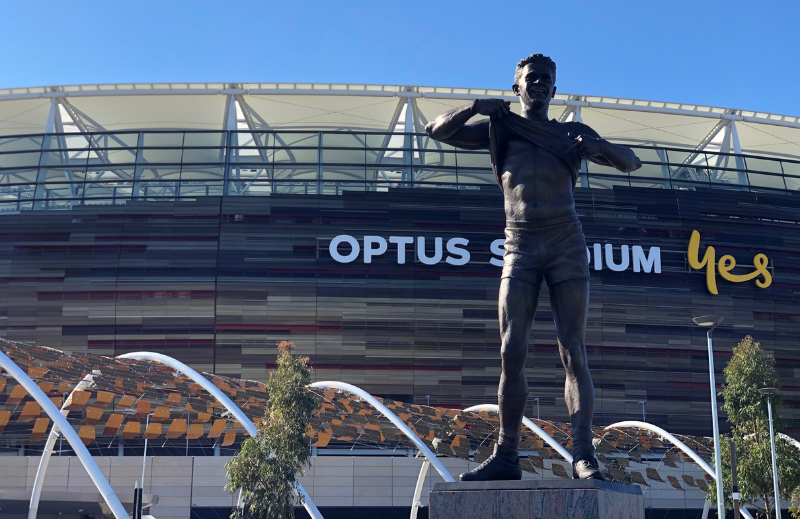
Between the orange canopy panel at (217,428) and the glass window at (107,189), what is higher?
the glass window at (107,189)

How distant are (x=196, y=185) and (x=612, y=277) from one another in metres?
19.7

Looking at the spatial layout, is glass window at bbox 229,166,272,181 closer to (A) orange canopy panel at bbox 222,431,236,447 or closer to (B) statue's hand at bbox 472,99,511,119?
(A) orange canopy panel at bbox 222,431,236,447

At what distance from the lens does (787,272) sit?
135ft

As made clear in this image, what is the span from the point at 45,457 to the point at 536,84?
73.7 ft

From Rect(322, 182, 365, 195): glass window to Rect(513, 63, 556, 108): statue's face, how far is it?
109ft

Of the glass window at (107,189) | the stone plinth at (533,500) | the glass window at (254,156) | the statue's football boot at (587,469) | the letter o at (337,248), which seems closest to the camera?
the stone plinth at (533,500)

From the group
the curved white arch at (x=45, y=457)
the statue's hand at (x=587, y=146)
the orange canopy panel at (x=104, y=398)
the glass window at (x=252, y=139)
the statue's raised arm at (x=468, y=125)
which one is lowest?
the curved white arch at (x=45, y=457)

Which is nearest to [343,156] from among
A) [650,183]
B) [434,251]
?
[434,251]

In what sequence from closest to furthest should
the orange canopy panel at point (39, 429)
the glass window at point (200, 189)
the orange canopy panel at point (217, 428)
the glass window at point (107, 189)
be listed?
the orange canopy panel at point (39, 429) → the orange canopy panel at point (217, 428) → the glass window at point (107, 189) → the glass window at point (200, 189)

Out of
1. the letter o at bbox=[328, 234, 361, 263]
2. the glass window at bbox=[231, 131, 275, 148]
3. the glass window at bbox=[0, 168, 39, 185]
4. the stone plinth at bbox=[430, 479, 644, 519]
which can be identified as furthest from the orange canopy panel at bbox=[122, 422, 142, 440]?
the stone plinth at bbox=[430, 479, 644, 519]

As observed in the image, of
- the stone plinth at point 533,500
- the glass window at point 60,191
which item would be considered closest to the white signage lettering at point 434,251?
the glass window at point 60,191

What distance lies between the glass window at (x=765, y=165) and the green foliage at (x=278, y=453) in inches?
1387

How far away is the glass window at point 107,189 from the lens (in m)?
39.9

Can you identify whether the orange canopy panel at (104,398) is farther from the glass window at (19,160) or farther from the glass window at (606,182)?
the glass window at (606,182)
